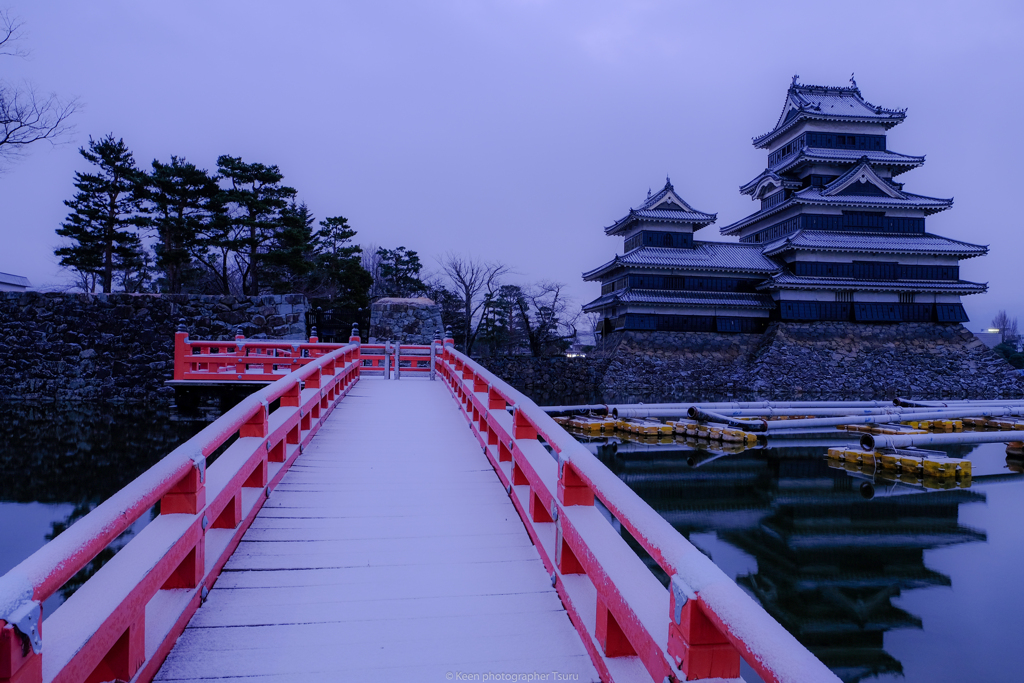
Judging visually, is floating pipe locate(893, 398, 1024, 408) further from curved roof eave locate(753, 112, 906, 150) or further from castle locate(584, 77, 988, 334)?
curved roof eave locate(753, 112, 906, 150)

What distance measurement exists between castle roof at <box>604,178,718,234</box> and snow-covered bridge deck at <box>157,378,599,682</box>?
30.2 m

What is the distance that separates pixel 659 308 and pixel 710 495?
77.3 feet

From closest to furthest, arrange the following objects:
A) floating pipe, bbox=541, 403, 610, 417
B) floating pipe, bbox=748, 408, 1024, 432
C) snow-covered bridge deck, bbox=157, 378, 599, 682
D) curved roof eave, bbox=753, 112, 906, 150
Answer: snow-covered bridge deck, bbox=157, 378, 599, 682 < floating pipe, bbox=748, 408, 1024, 432 < floating pipe, bbox=541, 403, 610, 417 < curved roof eave, bbox=753, 112, 906, 150

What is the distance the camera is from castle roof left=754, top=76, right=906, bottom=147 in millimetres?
33594

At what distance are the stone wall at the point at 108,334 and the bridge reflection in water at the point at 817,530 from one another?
14074 mm

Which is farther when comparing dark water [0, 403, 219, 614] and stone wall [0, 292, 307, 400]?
stone wall [0, 292, 307, 400]

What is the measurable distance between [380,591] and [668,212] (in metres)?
33.0

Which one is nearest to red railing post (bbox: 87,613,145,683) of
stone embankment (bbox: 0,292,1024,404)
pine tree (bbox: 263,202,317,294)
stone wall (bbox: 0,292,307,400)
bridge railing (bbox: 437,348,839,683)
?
bridge railing (bbox: 437,348,839,683)

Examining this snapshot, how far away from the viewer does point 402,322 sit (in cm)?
2647

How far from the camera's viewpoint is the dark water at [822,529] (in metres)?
5.62

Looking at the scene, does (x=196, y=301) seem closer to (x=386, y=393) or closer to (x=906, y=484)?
(x=386, y=393)

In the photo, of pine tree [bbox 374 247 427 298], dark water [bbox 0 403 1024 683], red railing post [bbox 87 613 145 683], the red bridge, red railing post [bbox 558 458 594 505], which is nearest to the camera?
the red bridge

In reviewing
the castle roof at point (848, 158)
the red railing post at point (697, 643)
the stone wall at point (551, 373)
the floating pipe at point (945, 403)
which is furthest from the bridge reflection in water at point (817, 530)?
the castle roof at point (848, 158)

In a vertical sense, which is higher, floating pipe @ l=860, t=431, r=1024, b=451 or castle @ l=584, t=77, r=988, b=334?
castle @ l=584, t=77, r=988, b=334
